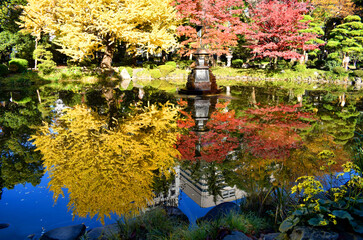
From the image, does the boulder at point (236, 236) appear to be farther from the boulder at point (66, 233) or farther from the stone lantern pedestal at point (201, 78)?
the stone lantern pedestal at point (201, 78)

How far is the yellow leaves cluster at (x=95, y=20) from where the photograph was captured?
71.6 feet

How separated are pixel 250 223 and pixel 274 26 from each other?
2340 cm

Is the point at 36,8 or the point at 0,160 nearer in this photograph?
the point at 0,160

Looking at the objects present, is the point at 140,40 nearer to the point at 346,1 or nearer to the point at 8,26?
the point at 8,26

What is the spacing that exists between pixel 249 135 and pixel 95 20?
65.0 feet

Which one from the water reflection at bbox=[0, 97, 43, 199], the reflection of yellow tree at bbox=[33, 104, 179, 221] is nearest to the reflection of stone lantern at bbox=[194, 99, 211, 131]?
the reflection of yellow tree at bbox=[33, 104, 179, 221]

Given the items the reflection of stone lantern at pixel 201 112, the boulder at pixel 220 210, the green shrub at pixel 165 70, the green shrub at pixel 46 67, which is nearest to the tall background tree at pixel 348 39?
the green shrub at pixel 165 70

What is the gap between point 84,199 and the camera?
360 cm

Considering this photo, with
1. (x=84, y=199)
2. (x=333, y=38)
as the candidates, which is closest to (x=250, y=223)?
(x=84, y=199)

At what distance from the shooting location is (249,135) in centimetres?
655

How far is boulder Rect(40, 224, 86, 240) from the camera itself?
283 centimetres

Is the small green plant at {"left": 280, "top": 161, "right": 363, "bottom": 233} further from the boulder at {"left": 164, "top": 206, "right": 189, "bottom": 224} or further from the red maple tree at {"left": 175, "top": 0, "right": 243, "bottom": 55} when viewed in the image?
the red maple tree at {"left": 175, "top": 0, "right": 243, "bottom": 55}

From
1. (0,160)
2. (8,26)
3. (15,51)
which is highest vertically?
(8,26)

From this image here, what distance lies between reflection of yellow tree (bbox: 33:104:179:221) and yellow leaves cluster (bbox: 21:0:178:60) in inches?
642
